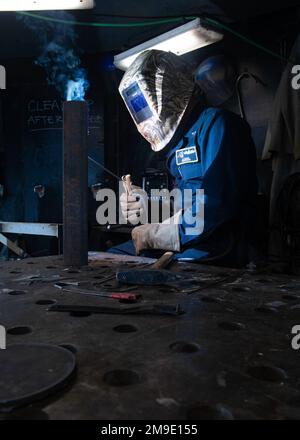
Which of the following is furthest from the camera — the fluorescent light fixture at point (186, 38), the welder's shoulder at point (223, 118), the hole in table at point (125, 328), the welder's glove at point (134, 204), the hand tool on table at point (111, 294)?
the fluorescent light fixture at point (186, 38)

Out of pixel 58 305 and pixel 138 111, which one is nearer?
pixel 58 305

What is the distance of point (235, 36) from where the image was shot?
328 cm

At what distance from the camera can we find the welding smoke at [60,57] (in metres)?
3.66

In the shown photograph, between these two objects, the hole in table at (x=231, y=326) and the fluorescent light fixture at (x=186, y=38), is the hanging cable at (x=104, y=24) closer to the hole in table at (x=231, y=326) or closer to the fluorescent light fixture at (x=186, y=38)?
the fluorescent light fixture at (x=186, y=38)

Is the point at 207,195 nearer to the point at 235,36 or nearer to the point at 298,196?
the point at 298,196

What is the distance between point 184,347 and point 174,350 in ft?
0.11

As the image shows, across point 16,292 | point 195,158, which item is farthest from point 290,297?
point 195,158

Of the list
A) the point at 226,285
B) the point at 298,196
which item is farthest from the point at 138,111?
the point at 226,285

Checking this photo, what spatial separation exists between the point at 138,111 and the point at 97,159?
1.75 meters

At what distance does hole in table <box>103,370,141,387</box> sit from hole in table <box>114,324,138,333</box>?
202 mm

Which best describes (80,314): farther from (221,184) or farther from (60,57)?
(60,57)

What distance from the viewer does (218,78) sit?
10.7 feet

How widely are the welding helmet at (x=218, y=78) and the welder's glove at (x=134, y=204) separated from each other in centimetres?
124

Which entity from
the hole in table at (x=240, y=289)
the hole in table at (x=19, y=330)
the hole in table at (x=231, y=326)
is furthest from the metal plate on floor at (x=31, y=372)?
the hole in table at (x=240, y=289)
